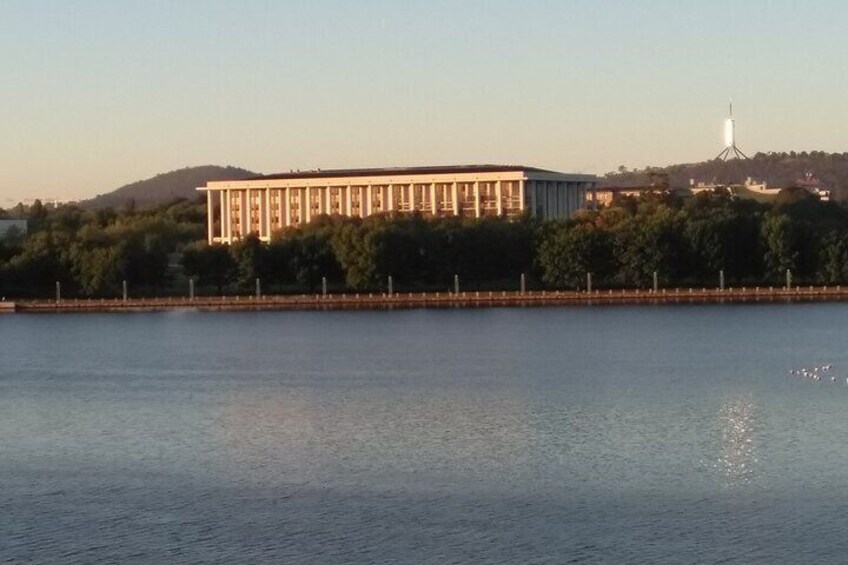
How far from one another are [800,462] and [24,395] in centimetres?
2417

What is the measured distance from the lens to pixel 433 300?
96188mm

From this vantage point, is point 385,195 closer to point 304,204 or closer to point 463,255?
point 304,204

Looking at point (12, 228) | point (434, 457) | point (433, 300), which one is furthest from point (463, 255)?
point (434, 457)

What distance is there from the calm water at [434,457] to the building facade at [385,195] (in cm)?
7856

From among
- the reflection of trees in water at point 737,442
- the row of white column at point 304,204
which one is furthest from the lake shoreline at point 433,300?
the reflection of trees in water at point 737,442

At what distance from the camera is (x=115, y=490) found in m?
28.6

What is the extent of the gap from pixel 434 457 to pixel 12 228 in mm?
99754

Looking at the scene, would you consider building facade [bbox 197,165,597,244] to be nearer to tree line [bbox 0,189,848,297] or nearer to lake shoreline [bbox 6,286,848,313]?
tree line [bbox 0,189,848,297]

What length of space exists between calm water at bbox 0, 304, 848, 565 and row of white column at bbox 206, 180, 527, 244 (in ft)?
260

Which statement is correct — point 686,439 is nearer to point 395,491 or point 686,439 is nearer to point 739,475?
point 739,475

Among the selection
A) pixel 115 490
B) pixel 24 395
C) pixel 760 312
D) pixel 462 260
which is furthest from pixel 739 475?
pixel 462 260

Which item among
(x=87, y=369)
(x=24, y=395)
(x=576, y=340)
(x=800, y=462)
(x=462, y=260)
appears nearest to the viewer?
(x=800, y=462)

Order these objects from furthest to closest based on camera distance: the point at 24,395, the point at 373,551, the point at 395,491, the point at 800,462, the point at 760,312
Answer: the point at 760,312, the point at 24,395, the point at 800,462, the point at 395,491, the point at 373,551

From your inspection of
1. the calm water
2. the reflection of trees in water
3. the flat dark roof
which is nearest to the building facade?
the flat dark roof
